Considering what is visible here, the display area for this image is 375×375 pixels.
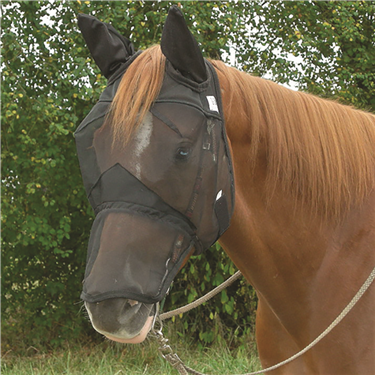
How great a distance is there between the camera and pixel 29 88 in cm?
479

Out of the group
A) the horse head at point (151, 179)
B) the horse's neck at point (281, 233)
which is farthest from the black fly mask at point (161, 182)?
the horse's neck at point (281, 233)

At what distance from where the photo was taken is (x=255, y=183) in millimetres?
1889

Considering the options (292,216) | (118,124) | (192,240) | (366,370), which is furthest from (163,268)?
(366,370)

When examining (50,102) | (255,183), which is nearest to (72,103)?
(50,102)

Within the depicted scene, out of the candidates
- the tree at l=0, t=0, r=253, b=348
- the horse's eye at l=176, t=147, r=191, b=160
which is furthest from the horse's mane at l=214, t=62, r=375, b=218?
the tree at l=0, t=0, r=253, b=348

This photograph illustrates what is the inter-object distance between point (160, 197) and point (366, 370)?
111cm

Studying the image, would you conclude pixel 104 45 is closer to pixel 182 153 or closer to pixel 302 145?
pixel 182 153

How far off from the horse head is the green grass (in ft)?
10.5

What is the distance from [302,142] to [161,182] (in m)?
0.69

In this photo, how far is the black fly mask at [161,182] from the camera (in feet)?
4.94

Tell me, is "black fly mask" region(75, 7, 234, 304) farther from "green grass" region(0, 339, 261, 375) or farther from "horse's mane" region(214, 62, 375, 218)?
"green grass" region(0, 339, 261, 375)

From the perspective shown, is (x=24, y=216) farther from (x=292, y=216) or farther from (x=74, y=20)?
(x=292, y=216)

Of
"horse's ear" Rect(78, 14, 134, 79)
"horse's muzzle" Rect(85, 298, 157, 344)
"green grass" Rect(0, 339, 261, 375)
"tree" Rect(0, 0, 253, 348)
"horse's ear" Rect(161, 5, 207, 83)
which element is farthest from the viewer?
"green grass" Rect(0, 339, 261, 375)

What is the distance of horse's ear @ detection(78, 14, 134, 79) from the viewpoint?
1799mm
